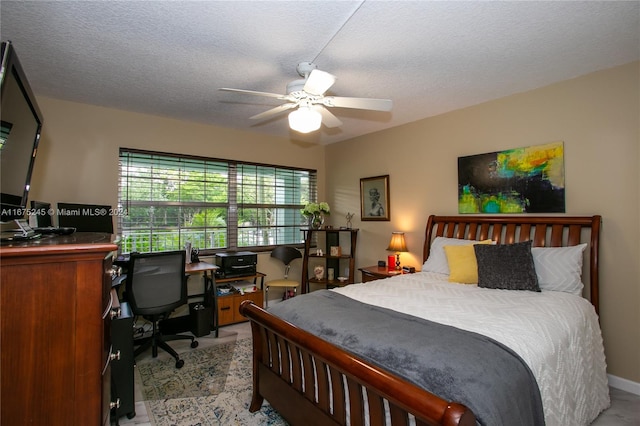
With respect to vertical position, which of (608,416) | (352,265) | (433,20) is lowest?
(608,416)

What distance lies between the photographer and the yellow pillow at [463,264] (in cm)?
284

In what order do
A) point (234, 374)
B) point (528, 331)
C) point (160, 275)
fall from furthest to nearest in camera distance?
point (160, 275)
point (234, 374)
point (528, 331)

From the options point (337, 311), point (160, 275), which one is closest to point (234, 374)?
point (160, 275)

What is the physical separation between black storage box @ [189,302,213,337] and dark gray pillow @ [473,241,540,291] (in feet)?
9.35

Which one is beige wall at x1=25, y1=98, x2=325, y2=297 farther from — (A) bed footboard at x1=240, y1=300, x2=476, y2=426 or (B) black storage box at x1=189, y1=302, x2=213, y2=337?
(A) bed footboard at x1=240, y1=300, x2=476, y2=426

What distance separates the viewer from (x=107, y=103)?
11.1 ft

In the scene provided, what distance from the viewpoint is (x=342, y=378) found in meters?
1.52

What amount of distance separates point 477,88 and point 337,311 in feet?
8.08

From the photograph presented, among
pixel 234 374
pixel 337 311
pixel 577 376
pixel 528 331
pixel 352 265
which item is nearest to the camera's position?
pixel 528 331

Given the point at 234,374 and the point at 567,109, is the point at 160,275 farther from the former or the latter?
the point at 567,109

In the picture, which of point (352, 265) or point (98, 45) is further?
point (352, 265)

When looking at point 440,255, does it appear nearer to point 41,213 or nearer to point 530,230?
point 530,230

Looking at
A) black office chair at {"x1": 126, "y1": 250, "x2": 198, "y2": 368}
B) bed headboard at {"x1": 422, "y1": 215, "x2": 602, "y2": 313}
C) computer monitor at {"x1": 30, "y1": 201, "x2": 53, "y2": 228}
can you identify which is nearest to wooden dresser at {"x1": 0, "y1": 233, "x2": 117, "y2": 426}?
computer monitor at {"x1": 30, "y1": 201, "x2": 53, "y2": 228}

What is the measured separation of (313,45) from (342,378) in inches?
81.4
